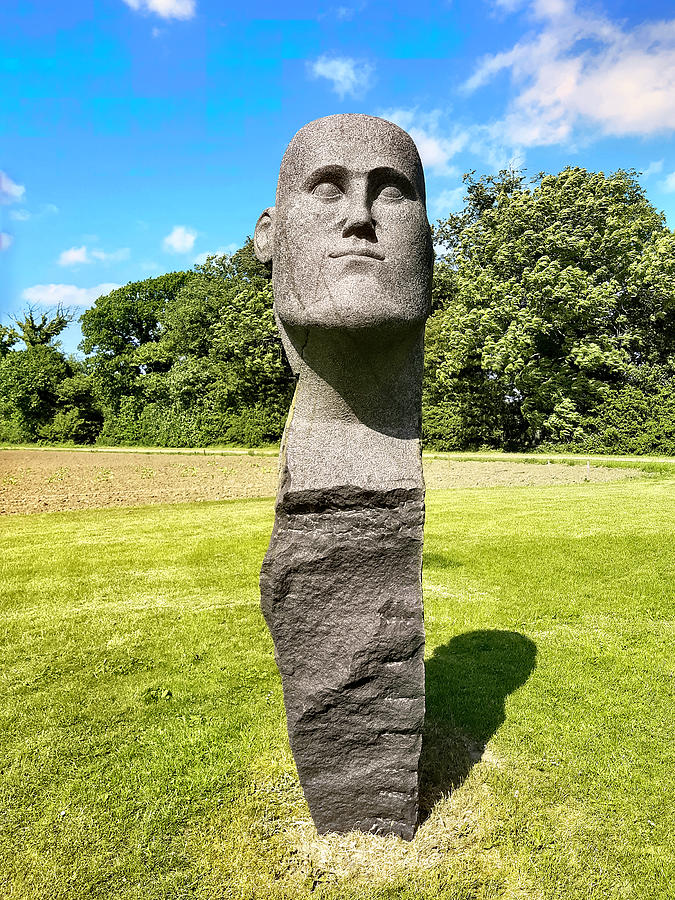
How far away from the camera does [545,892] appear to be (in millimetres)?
2861

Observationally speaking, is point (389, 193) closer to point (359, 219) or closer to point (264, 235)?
point (359, 219)

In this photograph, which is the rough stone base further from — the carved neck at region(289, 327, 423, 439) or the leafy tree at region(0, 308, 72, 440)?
the leafy tree at region(0, 308, 72, 440)

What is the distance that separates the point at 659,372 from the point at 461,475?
1075 centimetres

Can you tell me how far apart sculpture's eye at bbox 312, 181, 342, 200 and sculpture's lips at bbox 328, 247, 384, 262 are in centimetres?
30

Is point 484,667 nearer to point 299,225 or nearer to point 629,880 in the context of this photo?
point 629,880

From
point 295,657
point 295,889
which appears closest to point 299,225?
point 295,657

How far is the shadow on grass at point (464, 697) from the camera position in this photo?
3758mm

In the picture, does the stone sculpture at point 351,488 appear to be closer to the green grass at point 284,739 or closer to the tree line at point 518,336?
the green grass at point 284,739

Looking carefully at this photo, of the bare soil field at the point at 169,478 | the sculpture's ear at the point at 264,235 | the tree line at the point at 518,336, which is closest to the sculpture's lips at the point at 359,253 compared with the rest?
the sculpture's ear at the point at 264,235

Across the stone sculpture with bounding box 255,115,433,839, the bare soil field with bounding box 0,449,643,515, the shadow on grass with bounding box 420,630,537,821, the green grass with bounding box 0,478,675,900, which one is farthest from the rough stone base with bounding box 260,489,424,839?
the bare soil field with bounding box 0,449,643,515

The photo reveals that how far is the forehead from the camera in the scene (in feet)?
9.29

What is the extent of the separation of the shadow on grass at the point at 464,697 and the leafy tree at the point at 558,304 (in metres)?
18.6

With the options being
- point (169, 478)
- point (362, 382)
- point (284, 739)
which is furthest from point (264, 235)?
point (169, 478)

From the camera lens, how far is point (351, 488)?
9.87ft
